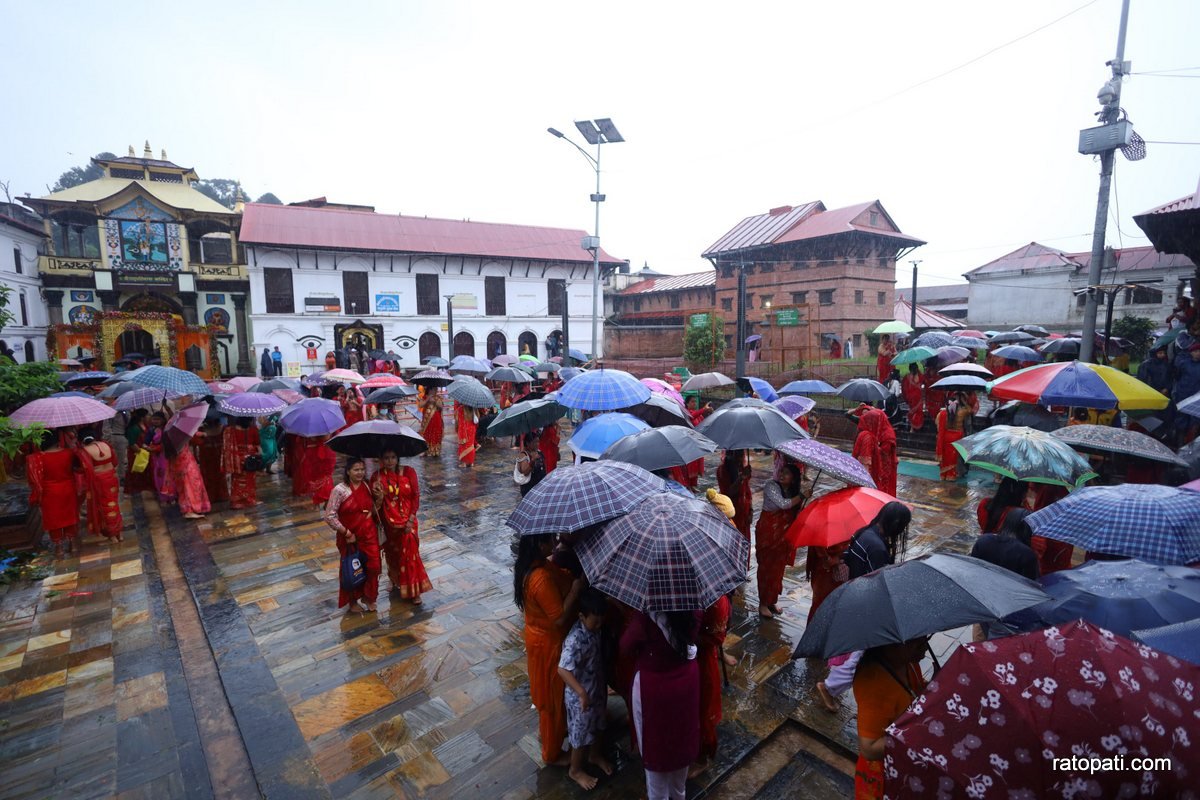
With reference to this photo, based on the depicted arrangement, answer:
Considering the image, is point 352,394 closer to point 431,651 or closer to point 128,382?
point 128,382

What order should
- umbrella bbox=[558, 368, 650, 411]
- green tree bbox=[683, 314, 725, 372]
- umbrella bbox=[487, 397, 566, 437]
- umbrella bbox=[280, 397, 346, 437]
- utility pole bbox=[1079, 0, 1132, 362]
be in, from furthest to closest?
green tree bbox=[683, 314, 725, 372] < utility pole bbox=[1079, 0, 1132, 362] < umbrella bbox=[280, 397, 346, 437] < umbrella bbox=[487, 397, 566, 437] < umbrella bbox=[558, 368, 650, 411]

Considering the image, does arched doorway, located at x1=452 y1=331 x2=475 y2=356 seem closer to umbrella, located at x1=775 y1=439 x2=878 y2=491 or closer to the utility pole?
the utility pole

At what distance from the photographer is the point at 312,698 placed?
13.7 ft

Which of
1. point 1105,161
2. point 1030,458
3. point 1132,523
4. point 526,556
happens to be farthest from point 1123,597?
point 1105,161

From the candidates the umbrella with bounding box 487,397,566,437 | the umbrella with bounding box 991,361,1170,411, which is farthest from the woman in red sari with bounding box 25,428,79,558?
the umbrella with bounding box 991,361,1170,411

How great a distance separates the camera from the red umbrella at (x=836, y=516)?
12.0ft

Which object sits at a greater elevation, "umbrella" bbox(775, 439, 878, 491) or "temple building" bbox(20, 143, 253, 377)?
"temple building" bbox(20, 143, 253, 377)

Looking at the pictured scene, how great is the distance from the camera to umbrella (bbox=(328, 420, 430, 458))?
507 cm

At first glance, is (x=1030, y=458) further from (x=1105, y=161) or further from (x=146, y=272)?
(x=146, y=272)

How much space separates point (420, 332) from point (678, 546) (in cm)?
2981

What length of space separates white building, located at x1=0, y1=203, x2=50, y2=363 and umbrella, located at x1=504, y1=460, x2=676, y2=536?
31.4m

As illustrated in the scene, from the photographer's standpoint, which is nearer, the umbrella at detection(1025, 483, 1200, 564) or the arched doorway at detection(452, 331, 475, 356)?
the umbrella at detection(1025, 483, 1200, 564)

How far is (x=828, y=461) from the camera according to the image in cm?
416

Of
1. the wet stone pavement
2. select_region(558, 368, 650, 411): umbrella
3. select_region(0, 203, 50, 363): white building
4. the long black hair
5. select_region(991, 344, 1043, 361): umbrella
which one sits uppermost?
select_region(0, 203, 50, 363): white building
